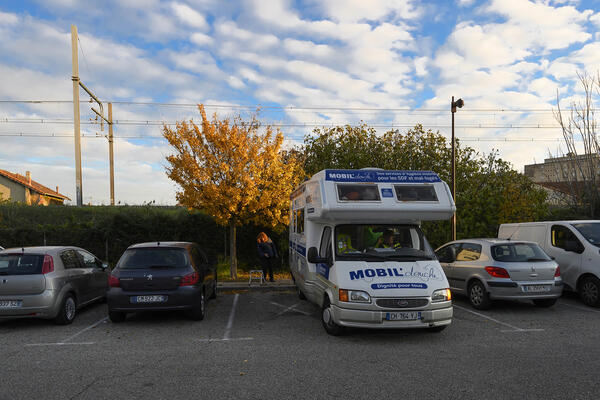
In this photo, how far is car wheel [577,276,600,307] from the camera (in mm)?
8898

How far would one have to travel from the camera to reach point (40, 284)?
734cm

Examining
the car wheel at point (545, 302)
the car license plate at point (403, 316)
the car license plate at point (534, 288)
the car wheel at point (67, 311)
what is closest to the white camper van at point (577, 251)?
the car wheel at point (545, 302)

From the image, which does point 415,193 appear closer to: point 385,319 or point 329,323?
point 385,319

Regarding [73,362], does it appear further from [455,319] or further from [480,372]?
[455,319]

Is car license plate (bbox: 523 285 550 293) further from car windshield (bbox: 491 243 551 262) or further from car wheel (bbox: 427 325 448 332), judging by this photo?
car wheel (bbox: 427 325 448 332)

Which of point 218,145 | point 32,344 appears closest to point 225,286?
point 218,145

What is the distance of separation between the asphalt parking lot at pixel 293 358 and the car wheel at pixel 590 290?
44 cm

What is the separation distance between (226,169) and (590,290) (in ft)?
31.3

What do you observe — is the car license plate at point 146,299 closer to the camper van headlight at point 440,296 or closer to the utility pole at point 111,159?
the camper van headlight at point 440,296

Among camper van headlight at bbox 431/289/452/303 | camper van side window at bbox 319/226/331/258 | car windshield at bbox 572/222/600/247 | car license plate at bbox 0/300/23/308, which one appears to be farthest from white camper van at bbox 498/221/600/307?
car license plate at bbox 0/300/23/308

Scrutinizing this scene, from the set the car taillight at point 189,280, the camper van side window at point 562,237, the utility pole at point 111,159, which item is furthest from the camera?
the utility pole at point 111,159

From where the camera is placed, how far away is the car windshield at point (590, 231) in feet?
30.9

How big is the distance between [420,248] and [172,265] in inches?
184

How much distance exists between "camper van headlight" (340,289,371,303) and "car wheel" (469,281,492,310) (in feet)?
12.2
